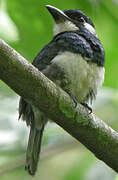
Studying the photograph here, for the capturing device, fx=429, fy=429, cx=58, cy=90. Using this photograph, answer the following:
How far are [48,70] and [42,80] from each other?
2.05ft

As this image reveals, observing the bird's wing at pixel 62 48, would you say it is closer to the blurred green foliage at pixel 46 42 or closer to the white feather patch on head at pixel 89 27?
the blurred green foliage at pixel 46 42

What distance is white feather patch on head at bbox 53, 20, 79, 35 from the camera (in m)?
3.30

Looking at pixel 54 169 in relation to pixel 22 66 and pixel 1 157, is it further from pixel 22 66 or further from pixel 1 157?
pixel 22 66

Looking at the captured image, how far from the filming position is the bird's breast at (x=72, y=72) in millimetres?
2830

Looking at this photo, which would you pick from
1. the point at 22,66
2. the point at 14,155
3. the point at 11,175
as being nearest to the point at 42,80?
the point at 22,66

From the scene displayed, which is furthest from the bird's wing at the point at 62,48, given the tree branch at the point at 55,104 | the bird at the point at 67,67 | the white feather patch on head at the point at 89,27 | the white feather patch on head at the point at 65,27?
the tree branch at the point at 55,104

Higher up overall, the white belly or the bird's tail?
the white belly

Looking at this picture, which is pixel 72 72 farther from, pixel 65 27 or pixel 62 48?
pixel 65 27

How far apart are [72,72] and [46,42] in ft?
0.86

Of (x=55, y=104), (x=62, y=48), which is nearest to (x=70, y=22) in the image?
(x=62, y=48)

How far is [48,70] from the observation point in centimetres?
287

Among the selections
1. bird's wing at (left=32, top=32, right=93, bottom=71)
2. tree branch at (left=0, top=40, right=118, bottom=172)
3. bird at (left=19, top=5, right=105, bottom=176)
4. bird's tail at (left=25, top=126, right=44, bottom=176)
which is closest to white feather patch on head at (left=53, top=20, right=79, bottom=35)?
bird at (left=19, top=5, right=105, bottom=176)

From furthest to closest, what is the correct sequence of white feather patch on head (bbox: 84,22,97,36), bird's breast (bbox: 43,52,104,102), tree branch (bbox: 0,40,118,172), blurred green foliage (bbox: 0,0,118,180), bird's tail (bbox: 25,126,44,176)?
white feather patch on head (bbox: 84,22,97,36)
bird's tail (bbox: 25,126,44,176)
bird's breast (bbox: 43,52,104,102)
blurred green foliage (bbox: 0,0,118,180)
tree branch (bbox: 0,40,118,172)

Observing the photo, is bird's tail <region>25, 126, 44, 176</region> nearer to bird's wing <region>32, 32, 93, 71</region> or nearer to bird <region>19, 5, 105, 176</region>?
bird <region>19, 5, 105, 176</region>
